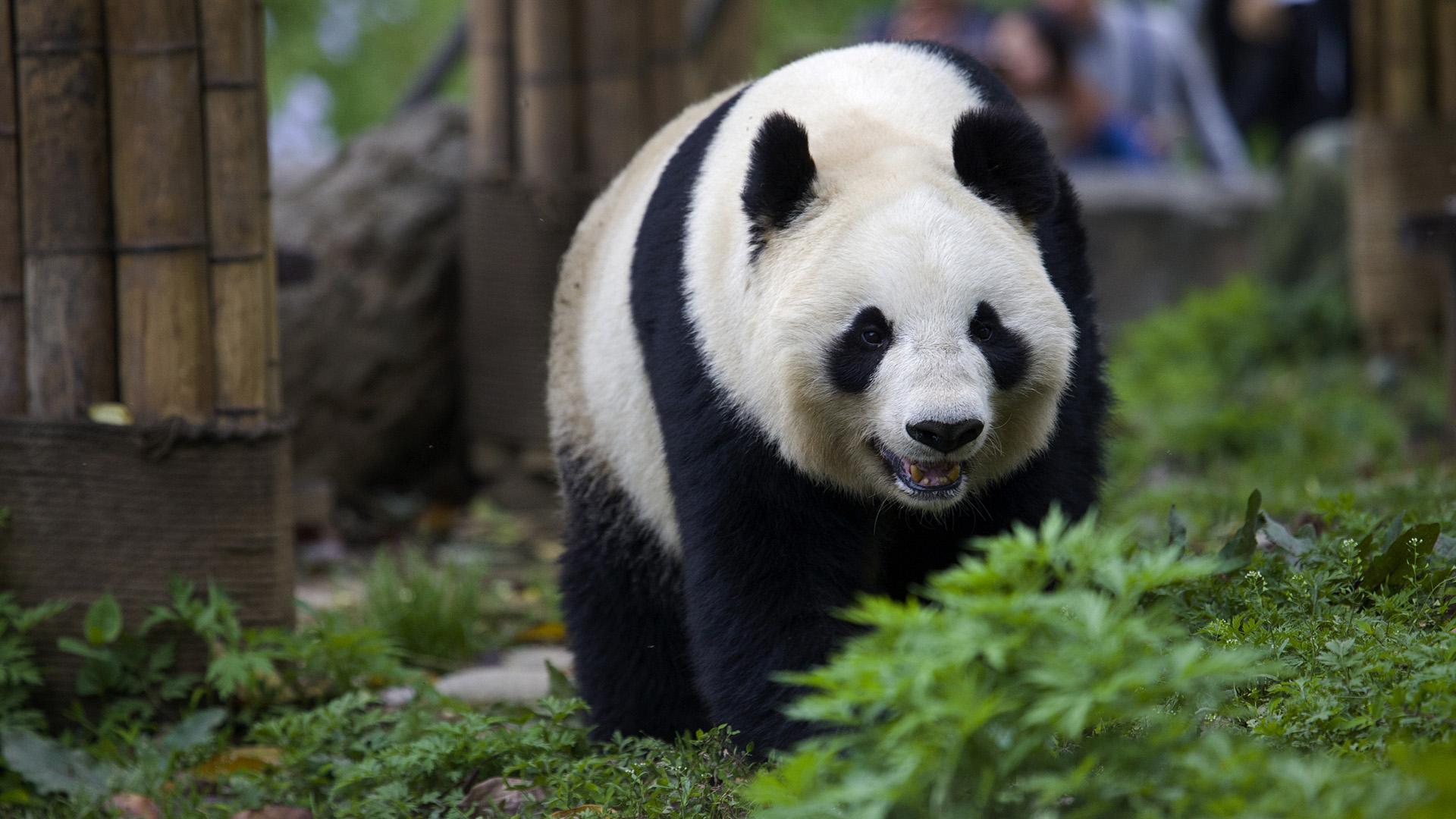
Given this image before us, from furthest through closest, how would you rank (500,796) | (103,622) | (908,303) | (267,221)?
(267,221), (103,622), (500,796), (908,303)

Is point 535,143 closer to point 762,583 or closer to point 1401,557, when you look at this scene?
point 762,583

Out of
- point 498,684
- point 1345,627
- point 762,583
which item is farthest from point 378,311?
point 1345,627

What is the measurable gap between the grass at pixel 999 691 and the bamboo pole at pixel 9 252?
70 cm

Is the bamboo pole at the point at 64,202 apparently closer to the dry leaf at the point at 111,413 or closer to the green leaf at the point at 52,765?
the dry leaf at the point at 111,413

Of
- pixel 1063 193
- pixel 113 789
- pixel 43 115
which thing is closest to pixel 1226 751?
pixel 1063 193

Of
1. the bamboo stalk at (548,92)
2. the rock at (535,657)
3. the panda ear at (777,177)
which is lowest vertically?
the rock at (535,657)

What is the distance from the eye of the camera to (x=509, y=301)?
8.14 metres

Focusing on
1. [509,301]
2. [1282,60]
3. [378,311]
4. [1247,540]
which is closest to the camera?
[1247,540]

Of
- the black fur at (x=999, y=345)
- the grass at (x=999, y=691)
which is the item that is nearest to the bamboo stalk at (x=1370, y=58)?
the grass at (x=999, y=691)

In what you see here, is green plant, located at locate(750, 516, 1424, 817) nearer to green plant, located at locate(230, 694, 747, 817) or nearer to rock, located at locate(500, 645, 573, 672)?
green plant, located at locate(230, 694, 747, 817)

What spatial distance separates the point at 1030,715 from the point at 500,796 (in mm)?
1916

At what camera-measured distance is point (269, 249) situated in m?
5.05

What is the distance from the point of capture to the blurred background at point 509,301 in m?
4.84

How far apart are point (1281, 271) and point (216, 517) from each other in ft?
26.4
